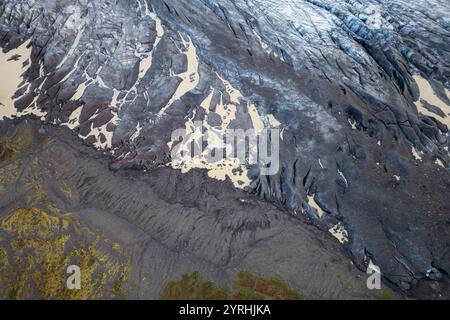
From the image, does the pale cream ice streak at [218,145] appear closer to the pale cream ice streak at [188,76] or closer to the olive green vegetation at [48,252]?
the pale cream ice streak at [188,76]

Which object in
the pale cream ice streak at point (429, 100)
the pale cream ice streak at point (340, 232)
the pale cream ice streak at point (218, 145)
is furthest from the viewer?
A: the pale cream ice streak at point (429, 100)

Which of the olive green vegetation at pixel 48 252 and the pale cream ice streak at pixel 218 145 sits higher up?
the pale cream ice streak at pixel 218 145

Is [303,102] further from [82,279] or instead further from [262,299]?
[82,279]

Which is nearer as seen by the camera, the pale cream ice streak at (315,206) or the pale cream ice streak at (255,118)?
the pale cream ice streak at (315,206)

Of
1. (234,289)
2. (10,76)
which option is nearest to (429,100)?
(234,289)

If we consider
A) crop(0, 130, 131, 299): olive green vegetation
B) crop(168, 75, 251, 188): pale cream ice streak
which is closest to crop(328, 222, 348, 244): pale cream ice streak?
crop(168, 75, 251, 188): pale cream ice streak

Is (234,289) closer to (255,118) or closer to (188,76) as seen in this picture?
(255,118)

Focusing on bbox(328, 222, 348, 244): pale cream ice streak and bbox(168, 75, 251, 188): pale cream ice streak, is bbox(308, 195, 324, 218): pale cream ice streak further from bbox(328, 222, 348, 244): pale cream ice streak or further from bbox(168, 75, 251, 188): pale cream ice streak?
bbox(168, 75, 251, 188): pale cream ice streak

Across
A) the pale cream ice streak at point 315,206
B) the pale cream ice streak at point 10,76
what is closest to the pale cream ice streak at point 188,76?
the pale cream ice streak at point 10,76
